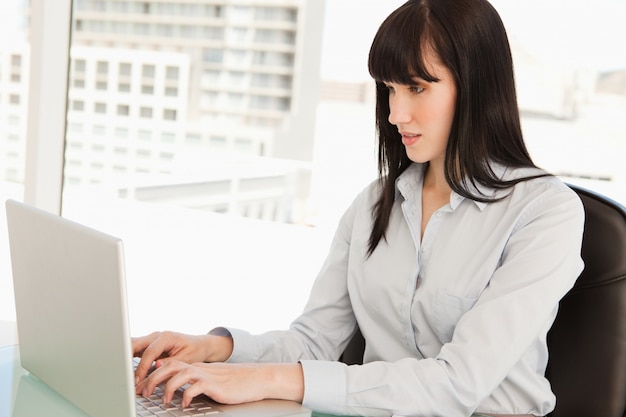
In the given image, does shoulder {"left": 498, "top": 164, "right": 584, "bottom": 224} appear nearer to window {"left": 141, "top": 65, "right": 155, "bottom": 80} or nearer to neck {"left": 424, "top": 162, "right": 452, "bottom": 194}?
neck {"left": 424, "top": 162, "right": 452, "bottom": 194}

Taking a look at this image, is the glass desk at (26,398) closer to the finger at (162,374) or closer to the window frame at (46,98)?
the finger at (162,374)

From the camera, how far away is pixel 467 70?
1.28 m

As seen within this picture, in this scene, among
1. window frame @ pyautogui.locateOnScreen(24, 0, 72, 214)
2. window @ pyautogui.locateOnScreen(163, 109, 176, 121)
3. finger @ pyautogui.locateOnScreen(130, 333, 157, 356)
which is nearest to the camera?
finger @ pyautogui.locateOnScreen(130, 333, 157, 356)

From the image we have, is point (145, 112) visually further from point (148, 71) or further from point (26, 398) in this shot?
point (26, 398)

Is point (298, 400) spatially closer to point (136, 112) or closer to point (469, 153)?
point (469, 153)

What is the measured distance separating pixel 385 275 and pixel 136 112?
338cm

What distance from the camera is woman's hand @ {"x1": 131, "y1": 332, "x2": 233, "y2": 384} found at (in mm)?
1214

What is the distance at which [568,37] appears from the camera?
313cm

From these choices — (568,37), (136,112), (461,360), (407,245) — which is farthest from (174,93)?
(461,360)

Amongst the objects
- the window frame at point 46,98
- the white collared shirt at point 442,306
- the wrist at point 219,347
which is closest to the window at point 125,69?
the window frame at point 46,98

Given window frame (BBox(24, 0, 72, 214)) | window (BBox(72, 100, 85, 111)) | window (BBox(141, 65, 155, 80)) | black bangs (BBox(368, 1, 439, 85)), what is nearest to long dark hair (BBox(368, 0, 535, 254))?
black bangs (BBox(368, 1, 439, 85))

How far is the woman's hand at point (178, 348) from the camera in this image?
1214mm

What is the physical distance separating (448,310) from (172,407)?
0.49 metres

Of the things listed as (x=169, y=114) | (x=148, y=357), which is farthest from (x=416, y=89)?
(x=169, y=114)
